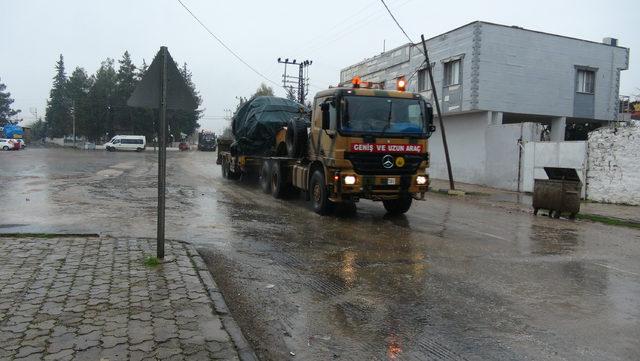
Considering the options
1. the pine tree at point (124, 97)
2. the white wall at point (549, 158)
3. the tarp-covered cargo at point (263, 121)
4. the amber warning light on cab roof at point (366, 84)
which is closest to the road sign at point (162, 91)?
the amber warning light on cab roof at point (366, 84)

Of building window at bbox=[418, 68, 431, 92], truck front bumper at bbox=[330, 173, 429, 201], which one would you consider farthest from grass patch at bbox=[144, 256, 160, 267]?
building window at bbox=[418, 68, 431, 92]

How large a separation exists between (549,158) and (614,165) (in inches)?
103

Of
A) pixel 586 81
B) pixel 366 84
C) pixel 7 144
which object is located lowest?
pixel 7 144

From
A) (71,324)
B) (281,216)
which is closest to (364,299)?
(71,324)

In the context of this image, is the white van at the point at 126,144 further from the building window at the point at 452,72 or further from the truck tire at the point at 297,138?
the truck tire at the point at 297,138

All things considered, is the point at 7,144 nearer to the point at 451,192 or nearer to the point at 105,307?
the point at 451,192

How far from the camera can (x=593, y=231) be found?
1116cm

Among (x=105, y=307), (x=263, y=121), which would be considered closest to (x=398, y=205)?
(x=263, y=121)

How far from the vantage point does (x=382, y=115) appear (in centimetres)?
1084

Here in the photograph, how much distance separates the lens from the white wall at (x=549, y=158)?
1758 cm

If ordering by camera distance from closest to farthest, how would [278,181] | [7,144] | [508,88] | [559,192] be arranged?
[559,192] < [278,181] < [508,88] < [7,144]

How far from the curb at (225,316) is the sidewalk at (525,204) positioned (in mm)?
11340

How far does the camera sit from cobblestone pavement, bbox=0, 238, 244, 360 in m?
3.74

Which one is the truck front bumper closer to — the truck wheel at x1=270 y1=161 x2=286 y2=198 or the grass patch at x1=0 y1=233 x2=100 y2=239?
the truck wheel at x1=270 y1=161 x2=286 y2=198
